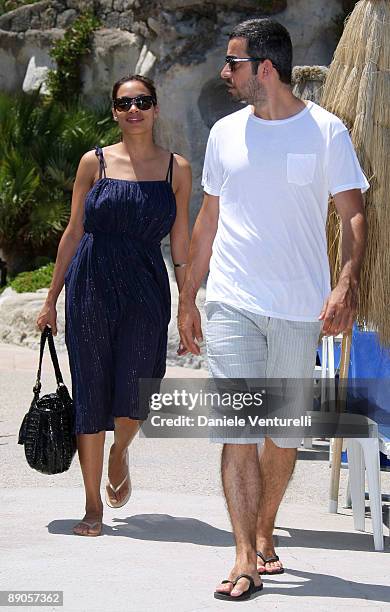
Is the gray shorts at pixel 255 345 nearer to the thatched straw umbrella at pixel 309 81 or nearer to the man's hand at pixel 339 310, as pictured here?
the man's hand at pixel 339 310

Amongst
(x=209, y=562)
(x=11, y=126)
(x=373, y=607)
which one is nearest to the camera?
(x=373, y=607)

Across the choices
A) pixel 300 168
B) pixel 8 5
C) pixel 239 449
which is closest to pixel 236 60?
pixel 300 168

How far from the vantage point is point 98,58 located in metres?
17.4

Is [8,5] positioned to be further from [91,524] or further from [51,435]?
[91,524]

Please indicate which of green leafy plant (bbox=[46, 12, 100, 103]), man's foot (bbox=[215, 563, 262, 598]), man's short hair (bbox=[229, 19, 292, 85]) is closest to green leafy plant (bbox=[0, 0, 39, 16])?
green leafy plant (bbox=[46, 12, 100, 103])

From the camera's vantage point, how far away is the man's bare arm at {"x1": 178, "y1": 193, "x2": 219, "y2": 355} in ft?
13.9

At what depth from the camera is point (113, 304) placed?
4.87 m

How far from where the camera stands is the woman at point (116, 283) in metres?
4.85

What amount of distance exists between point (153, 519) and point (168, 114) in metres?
9.90

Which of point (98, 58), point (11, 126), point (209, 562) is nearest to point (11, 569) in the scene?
point (209, 562)

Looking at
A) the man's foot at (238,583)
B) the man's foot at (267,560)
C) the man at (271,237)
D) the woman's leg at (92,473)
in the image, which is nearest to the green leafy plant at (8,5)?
the woman's leg at (92,473)

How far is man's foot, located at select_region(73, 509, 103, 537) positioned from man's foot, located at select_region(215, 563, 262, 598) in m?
1.02

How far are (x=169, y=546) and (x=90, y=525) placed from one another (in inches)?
14.8

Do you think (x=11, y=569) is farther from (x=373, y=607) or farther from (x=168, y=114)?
(x=168, y=114)
